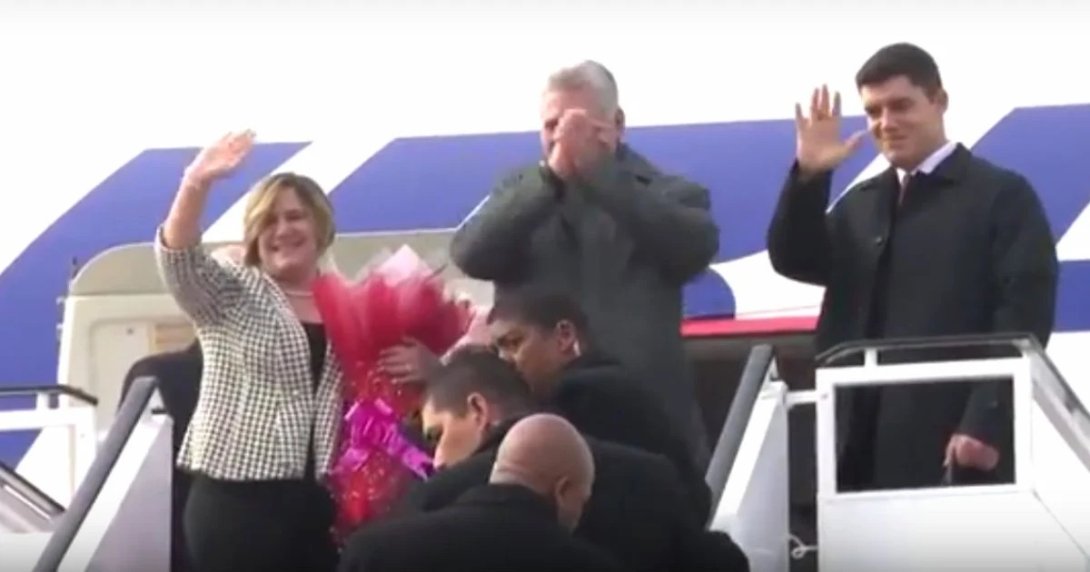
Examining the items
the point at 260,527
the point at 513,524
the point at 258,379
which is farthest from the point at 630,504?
the point at 258,379

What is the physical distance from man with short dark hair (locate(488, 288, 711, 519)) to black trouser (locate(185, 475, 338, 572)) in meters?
0.59

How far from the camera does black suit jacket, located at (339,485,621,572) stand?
5.52 metres

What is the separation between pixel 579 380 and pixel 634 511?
0.52 meters

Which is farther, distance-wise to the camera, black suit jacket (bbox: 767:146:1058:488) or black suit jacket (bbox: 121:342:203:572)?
black suit jacket (bbox: 121:342:203:572)

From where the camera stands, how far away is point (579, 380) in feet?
21.0

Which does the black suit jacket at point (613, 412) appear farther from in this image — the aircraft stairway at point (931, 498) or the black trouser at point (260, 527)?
the black trouser at point (260, 527)

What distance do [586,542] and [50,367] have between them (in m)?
4.49

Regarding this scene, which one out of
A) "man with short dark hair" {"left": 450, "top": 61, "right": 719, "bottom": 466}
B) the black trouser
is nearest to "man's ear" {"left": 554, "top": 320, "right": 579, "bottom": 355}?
"man with short dark hair" {"left": 450, "top": 61, "right": 719, "bottom": 466}

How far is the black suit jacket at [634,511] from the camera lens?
5.94 m

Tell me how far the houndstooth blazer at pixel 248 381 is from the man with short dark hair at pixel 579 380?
0.48m

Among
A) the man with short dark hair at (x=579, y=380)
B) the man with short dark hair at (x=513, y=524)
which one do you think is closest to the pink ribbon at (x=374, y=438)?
the man with short dark hair at (x=579, y=380)

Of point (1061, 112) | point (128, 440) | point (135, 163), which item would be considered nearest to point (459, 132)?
point (135, 163)

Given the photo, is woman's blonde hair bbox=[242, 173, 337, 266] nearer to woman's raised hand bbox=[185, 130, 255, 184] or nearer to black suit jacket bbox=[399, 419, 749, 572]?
woman's raised hand bbox=[185, 130, 255, 184]

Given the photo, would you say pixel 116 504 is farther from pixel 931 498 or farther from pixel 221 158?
pixel 931 498
